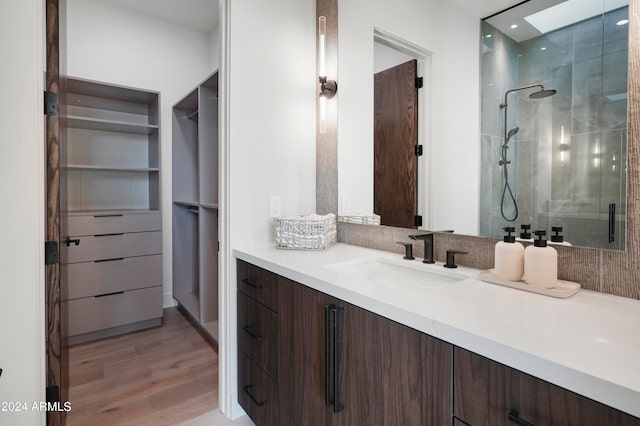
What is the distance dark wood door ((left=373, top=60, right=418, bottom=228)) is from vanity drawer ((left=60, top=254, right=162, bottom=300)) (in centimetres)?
205

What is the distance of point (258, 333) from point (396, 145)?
111 centimetres

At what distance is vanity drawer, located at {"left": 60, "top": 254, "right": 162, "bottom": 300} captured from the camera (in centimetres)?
242

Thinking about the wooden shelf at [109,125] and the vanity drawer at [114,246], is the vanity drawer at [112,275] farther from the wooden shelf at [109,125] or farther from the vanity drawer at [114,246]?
the wooden shelf at [109,125]

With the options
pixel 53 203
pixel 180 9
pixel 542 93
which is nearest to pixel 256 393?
pixel 53 203

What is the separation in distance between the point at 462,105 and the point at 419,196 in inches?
16.7

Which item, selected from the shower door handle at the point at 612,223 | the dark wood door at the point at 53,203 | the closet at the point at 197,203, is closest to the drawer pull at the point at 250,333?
the dark wood door at the point at 53,203

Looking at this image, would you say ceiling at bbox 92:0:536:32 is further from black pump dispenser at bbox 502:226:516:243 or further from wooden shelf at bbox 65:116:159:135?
black pump dispenser at bbox 502:226:516:243

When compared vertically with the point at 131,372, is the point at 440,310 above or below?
above

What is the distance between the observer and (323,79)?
1.89 m

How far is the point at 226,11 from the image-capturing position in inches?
64.8

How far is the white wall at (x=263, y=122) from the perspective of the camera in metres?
1.67

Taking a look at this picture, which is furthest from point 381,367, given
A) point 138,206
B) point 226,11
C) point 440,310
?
point 138,206

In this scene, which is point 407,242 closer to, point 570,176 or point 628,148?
point 570,176

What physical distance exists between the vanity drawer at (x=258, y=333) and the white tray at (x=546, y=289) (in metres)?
0.83
